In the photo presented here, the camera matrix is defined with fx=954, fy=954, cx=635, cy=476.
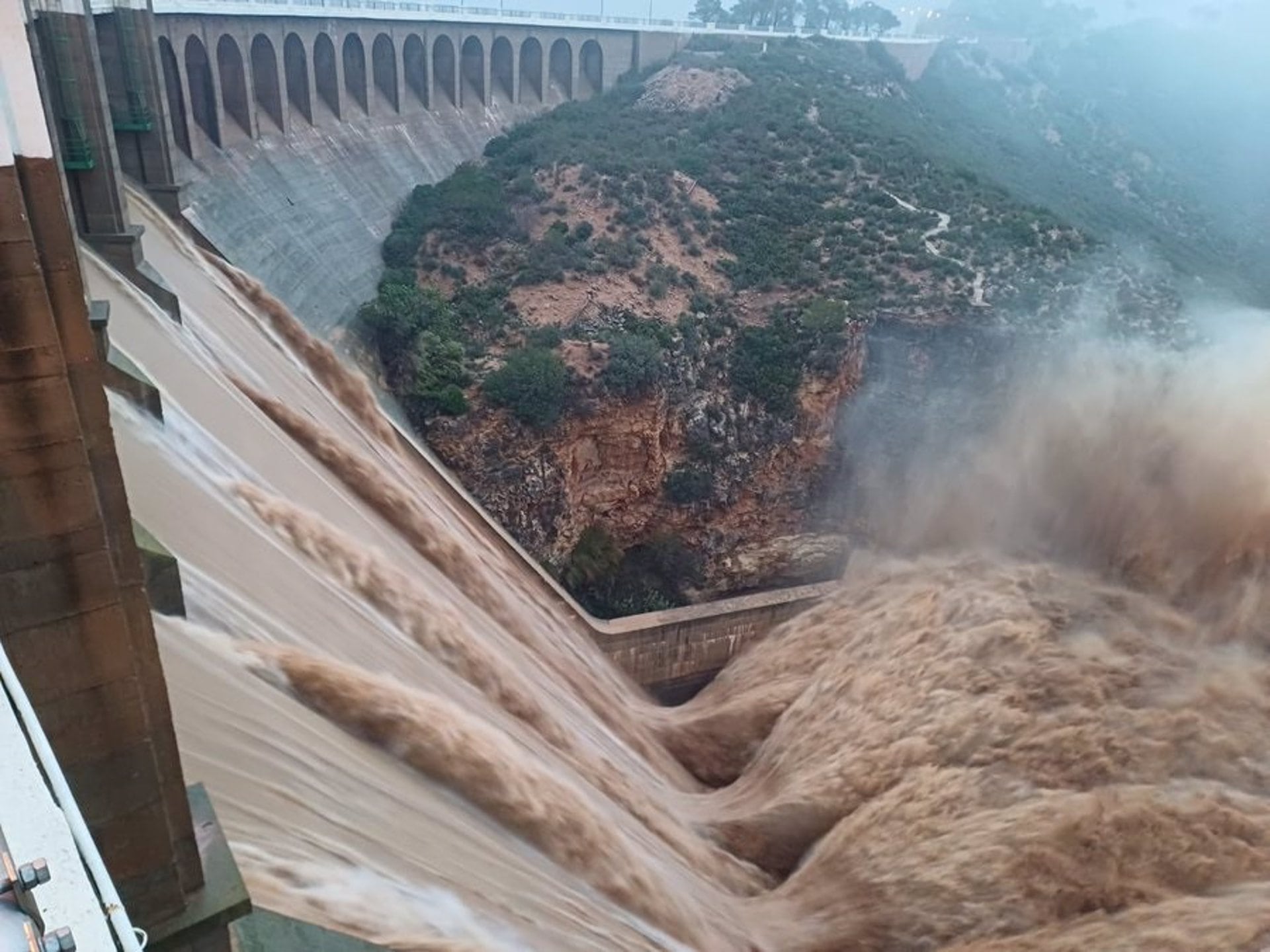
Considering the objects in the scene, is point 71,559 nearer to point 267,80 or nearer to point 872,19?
point 267,80

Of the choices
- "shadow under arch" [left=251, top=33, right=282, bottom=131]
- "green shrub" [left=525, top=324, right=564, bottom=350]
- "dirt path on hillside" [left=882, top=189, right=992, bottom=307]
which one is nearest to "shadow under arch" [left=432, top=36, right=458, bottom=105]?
"shadow under arch" [left=251, top=33, right=282, bottom=131]

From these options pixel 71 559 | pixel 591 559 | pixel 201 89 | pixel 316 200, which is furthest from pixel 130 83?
pixel 71 559

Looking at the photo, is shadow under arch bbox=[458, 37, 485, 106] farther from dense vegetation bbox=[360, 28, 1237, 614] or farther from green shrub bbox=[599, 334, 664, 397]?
green shrub bbox=[599, 334, 664, 397]

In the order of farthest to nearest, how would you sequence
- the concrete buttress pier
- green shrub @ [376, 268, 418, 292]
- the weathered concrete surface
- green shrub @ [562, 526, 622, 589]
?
green shrub @ [376, 268, 418, 292], the weathered concrete surface, green shrub @ [562, 526, 622, 589], the concrete buttress pier

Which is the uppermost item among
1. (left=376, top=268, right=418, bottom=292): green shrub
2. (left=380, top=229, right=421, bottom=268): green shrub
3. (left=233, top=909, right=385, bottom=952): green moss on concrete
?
(left=380, top=229, right=421, bottom=268): green shrub

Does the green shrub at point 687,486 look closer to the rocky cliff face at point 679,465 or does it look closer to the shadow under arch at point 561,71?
the rocky cliff face at point 679,465

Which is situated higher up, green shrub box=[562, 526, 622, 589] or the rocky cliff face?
the rocky cliff face
